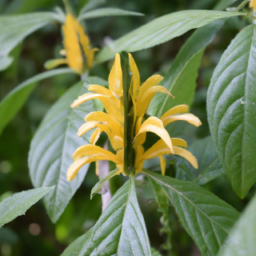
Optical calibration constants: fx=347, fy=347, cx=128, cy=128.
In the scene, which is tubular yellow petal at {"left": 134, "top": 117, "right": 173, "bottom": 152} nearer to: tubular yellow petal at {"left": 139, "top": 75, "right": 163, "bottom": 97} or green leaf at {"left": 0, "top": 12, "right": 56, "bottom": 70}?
tubular yellow petal at {"left": 139, "top": 75, "right": 163, "bottom": 97}

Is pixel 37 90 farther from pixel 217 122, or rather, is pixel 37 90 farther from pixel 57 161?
pixel 217 122

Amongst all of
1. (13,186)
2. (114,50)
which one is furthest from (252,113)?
(13,186)

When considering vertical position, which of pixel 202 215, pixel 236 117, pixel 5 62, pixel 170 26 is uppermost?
pixel 5 62

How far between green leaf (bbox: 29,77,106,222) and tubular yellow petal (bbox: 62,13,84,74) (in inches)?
5.0

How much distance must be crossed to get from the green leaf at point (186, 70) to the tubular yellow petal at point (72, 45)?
24cm

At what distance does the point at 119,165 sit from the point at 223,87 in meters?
0.18

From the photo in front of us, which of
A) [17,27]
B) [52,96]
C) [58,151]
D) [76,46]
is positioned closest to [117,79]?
[58,151]

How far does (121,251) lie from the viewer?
1.32ft

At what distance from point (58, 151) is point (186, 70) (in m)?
0.27

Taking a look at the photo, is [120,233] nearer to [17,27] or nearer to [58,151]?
[58,151]

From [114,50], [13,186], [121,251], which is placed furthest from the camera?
[13,186]

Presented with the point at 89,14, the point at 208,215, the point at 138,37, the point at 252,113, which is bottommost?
the point at 208,215

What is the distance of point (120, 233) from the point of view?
16.2 inches

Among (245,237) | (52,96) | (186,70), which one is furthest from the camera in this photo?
(52,96)
